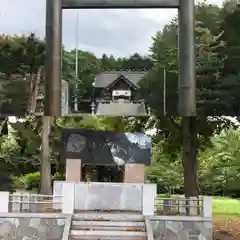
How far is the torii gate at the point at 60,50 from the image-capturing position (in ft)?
27.9

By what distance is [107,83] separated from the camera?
10.9m

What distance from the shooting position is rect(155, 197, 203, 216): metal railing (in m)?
8.70

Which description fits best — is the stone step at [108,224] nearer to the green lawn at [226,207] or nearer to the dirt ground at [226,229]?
the dirt ground at [226,229]

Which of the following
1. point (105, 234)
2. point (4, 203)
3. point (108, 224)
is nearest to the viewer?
point (105, 234)

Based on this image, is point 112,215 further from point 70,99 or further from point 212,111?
point 212,111

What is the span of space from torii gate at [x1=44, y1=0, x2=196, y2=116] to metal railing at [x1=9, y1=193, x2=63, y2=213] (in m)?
1.60

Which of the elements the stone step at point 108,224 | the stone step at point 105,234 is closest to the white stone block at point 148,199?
the stone step at point 108,224

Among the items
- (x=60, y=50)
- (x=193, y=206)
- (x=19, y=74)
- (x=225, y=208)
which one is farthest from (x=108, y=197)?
(x=225, y=208)

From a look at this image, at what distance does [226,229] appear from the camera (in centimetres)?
1201

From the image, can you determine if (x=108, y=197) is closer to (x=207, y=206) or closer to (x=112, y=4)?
(x=207, y=206)

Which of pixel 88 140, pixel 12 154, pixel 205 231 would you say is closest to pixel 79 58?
pixel 88 140

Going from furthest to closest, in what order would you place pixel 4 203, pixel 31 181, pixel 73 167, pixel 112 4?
pixel 31 181
pixel 73 167
pixel 112 4
pixel 4 203

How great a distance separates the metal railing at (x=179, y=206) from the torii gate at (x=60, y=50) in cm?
157

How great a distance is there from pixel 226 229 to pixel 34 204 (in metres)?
5.21
